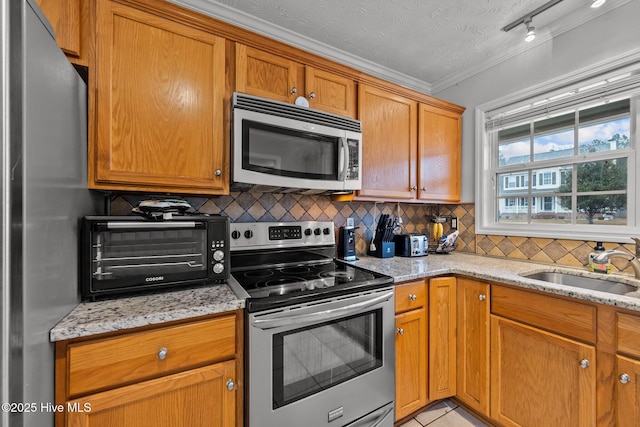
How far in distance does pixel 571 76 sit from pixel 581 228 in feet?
3.22

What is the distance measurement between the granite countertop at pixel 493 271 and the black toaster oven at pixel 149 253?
3.12 feet

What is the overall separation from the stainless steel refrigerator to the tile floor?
1.78 metres

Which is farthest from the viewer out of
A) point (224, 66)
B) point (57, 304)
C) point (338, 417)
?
point (224, 66)

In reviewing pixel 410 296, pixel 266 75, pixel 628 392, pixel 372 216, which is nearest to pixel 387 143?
pixel 372 216

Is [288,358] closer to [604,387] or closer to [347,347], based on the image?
[347,347]

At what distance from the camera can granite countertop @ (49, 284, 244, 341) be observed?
0.84 metres

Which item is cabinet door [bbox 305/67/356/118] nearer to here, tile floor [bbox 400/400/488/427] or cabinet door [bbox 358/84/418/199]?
cabinet door [bbox 358/84/418/199]

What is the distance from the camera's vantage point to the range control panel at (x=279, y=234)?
1642 mm

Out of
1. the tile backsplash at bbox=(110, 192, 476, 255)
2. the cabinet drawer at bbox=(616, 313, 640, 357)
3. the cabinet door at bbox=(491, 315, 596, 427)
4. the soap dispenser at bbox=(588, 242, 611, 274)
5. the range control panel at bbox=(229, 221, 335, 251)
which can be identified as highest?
the tile backsplash at bbox=(110, 192, 476, 255)

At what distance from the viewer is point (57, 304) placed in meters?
0.84

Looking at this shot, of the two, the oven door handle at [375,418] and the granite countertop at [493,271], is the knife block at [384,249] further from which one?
the oven door handle at [375,418]

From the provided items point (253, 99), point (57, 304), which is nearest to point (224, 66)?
point (253, 99)

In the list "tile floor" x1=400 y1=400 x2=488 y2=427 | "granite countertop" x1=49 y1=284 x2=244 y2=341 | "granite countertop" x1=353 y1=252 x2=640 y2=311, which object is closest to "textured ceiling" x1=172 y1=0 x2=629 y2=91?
"granite countertop" x1=353 y1=252 x2=640 y2=311

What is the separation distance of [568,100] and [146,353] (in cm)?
272
